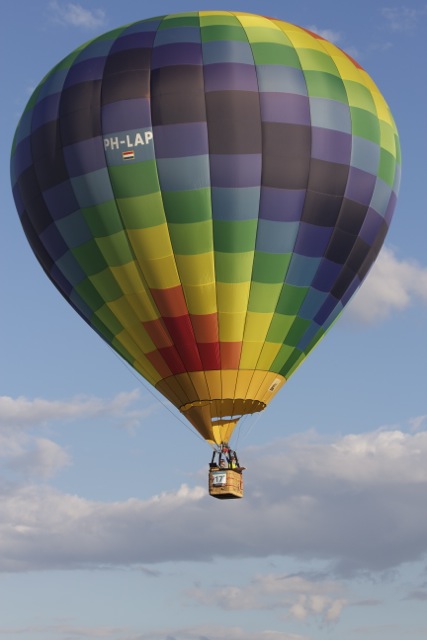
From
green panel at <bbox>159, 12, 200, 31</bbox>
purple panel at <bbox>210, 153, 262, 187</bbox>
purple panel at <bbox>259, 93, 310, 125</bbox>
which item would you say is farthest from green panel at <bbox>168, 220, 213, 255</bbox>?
green panel at <bbox>159, 12, 200, 31</bbox>

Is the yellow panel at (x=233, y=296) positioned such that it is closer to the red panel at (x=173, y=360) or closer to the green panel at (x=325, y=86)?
the red panel at (x=173, y=360)

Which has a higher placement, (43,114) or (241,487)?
(43,114)

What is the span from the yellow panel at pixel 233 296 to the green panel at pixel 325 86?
5074 millimetres

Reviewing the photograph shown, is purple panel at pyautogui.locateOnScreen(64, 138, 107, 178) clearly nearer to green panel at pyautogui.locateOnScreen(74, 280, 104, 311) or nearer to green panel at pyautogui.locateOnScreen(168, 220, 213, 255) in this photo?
green panel at pyautogui.locateOnScreen(168, 220, 213, 255)

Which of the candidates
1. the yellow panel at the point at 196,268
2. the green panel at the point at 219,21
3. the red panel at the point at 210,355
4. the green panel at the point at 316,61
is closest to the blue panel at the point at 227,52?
the green panel at the point at 219,21

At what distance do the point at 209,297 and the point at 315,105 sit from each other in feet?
17.9

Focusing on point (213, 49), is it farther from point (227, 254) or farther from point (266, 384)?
point (266, 384)

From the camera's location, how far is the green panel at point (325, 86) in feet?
137

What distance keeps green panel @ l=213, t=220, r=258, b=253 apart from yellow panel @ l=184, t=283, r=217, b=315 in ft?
3.37

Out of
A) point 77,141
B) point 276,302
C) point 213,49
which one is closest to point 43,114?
point 77,141

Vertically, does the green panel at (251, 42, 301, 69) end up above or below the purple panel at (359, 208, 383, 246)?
above

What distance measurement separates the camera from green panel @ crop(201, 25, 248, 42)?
4172 cm

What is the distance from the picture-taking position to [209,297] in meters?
41.2

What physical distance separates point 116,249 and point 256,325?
394 cm
